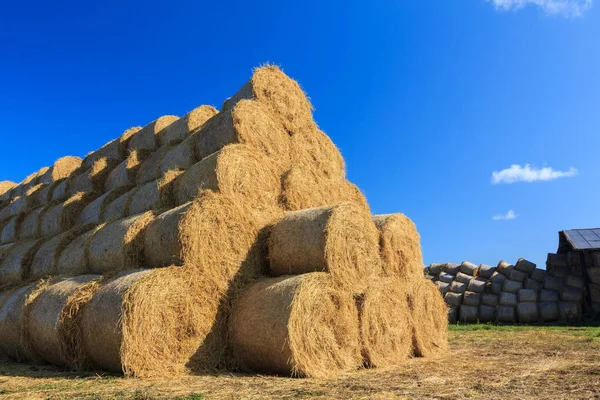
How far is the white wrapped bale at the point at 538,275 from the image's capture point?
1456 cm

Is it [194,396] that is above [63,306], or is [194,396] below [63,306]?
below

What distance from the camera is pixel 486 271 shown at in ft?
51.0

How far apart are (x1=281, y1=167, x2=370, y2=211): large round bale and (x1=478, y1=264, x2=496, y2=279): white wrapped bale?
7.81 meters

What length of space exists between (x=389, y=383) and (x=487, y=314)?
32.9ft

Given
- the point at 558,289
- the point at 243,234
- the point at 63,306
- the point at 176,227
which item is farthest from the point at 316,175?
the point at 558,289

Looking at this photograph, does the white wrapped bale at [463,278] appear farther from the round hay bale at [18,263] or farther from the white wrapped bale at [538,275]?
the round hay bale at [18,263]

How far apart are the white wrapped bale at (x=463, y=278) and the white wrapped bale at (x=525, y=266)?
1427mm

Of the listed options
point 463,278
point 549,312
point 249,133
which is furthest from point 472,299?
point 249,133

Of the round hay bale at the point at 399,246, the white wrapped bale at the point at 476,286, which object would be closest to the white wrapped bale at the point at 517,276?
the white wrapped bale at the point at 476,286

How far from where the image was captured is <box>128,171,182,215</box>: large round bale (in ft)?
27.7

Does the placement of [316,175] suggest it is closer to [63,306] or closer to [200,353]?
[200,353]

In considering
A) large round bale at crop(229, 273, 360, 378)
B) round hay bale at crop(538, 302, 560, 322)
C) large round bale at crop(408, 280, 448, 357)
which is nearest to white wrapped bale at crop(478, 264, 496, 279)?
round hay bale at crop(538, 302, 560, 322)

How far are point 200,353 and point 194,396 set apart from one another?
5.73 ft

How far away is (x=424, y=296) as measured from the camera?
8.53 metres
